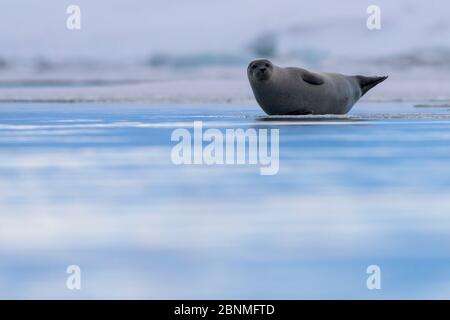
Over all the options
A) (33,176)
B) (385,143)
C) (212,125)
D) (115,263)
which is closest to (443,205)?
(115,263)

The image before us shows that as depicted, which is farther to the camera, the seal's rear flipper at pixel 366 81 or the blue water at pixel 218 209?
the seal's rear flipper at pixel 366 81

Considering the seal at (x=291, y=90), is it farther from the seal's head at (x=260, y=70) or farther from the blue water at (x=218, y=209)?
the blue water at (x=218, y=209)

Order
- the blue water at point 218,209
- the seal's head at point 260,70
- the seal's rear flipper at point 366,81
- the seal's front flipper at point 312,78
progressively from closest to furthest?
the blue water at point 218,209
the seal's head at point 260,70
the seal's front flipper at point 312,78
the seal's rear flipper at point 366,81

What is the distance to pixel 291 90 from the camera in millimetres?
13609

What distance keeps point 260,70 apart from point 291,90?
46 centimetres

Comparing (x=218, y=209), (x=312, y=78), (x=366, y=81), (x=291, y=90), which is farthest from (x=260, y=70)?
(x=218, y=209)

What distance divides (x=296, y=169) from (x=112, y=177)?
138 centimetres

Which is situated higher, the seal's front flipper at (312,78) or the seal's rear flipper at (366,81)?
the seal's rear flipper at (366,81)

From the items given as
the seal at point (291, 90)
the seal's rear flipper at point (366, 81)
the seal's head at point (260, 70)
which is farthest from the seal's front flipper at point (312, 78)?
the seal's rear flipper at point (366, 81)

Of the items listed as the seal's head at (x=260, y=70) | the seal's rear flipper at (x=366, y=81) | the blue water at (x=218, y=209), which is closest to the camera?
the blue water at (x=218, y=209)

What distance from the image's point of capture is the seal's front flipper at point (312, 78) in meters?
13.8

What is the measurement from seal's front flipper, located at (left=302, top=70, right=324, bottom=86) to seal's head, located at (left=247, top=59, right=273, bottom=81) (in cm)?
47

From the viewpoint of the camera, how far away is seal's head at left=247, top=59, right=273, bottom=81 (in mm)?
13500
